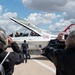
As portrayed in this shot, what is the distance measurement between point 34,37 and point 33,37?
12cm

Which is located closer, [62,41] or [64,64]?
[64,64]

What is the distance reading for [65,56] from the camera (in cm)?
349

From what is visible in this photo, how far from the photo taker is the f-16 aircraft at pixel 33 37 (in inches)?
1168

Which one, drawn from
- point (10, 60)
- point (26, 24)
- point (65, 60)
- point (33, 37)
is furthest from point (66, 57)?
point (26, 24)

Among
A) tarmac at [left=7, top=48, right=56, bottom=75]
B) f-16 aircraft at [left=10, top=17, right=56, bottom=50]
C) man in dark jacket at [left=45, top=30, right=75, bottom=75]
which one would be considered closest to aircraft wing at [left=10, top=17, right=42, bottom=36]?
f-16 aircraft at [left=10, top=17, right=56, bottom=50]

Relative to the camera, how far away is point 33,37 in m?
30.9

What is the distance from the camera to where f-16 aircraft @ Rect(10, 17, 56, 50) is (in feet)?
97.4

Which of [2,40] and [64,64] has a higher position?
[2,40]

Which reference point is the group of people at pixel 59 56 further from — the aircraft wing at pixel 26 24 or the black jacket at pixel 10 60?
the aircraft wing at pixel 26 24

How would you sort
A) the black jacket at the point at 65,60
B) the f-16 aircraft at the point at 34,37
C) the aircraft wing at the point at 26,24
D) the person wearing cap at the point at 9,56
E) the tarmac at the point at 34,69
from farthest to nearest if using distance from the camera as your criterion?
the aircraft wing at the point at 26,24 → the f-16 aircraft at the point at 34,37 → the tarmac at the point at 34,69 → the person wearing cap at the point at 9,56 → the black jacket at the point at 65,60

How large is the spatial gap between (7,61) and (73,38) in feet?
3.07

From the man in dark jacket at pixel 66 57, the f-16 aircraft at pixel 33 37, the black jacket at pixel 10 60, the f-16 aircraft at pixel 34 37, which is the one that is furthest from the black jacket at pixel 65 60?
the f-16 aircraft at pixel 33 37

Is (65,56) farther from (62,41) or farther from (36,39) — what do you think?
(36,39)

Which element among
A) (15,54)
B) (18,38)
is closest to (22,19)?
(18,38)
